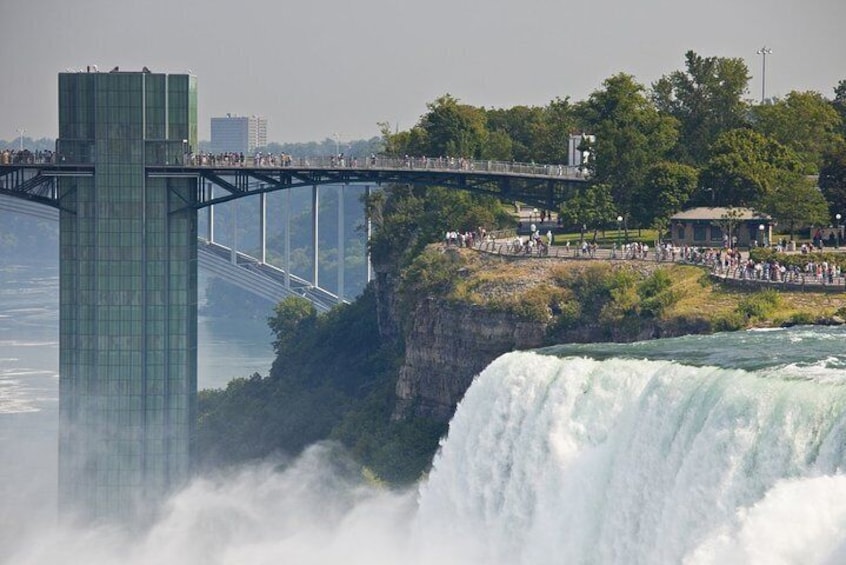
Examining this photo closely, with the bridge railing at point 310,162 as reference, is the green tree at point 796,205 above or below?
below

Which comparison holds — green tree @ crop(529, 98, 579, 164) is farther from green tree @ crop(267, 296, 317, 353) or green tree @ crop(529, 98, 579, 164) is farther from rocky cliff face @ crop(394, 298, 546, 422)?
rocky cliff face @ crop(394, 298, 546, 422)

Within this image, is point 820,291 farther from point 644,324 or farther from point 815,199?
point 815,199

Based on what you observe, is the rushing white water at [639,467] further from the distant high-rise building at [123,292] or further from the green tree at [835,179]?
the green tree at [835,179]

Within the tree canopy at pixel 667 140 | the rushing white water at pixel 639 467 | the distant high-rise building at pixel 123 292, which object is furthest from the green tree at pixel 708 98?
the rushing white water at pixel 639 467

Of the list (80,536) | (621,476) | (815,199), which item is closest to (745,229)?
(815,199)

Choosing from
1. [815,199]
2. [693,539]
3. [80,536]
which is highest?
[815,199]

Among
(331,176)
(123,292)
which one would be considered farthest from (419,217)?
(123,292)
